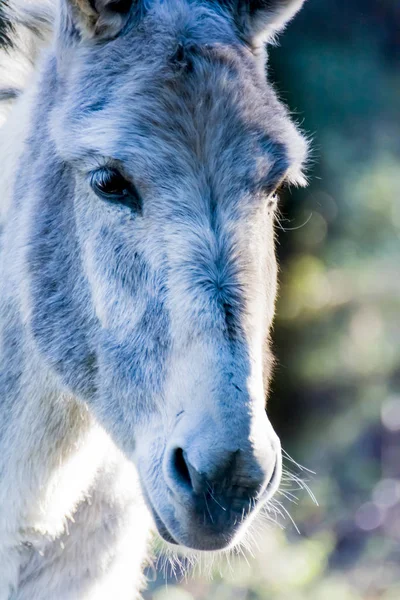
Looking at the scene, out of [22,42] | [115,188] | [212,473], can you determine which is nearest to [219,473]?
[212,473]

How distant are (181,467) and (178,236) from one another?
1.92 ft

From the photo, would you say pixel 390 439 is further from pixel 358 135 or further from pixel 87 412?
pixel 87 412

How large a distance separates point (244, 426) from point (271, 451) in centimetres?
11

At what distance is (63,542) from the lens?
2.69m

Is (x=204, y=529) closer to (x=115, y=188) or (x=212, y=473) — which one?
(x=212, y=473)

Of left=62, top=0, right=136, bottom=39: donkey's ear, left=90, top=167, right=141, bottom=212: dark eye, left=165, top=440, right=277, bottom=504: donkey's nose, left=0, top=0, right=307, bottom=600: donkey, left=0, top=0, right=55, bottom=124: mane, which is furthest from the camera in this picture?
left=0, top=0, right=55, bottom=124: mane

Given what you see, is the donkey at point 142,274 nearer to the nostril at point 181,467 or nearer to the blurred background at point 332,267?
the nostril at point 181,467

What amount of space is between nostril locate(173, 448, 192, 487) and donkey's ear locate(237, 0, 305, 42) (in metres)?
1.38

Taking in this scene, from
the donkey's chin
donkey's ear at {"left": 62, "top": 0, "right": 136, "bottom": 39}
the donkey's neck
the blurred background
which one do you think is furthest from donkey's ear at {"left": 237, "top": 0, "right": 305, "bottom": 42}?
the blurred background

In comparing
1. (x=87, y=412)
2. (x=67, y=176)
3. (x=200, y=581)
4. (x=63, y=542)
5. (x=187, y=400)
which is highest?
(x=67, y=176)

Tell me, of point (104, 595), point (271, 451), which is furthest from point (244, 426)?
point (104, 595)

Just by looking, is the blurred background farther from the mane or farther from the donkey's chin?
the donkey's chin

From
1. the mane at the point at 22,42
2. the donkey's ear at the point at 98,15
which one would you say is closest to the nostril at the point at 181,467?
the donkey's ear at the point at 98,15

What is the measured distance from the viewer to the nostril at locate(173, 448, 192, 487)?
1.82 m
